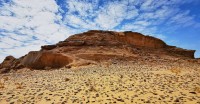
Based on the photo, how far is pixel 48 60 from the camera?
3238 cm

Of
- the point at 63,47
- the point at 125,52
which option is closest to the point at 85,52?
the point at 63,47

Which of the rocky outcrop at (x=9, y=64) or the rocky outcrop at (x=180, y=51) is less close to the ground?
the rocky outcrop at (x=180, y=51)

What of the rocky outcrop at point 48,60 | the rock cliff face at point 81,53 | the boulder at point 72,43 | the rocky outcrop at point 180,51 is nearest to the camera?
the rocky outcrop at point 48,60

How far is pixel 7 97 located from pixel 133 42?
139 ft

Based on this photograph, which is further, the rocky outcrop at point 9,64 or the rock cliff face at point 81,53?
the rocky outcrop at point 9,64

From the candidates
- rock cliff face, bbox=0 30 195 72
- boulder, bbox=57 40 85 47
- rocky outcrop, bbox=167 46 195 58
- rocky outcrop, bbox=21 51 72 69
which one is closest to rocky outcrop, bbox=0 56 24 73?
rock cliff face, bbox=0 30 195 72

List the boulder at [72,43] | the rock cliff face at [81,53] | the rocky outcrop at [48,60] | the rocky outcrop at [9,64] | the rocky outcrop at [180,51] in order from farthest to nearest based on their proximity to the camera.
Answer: the rocky outcrop at [180,51] → the boulder at [72,43] → the rocky outcrop at [9,64] → the rock cliff face at [81,53] → the rocky outcrop at [48,60]

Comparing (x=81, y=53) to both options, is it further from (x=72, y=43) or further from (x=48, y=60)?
(x=72, y=43)

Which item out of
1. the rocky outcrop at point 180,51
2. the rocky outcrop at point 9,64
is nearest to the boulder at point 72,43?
the rocky outcrop at point 9,64

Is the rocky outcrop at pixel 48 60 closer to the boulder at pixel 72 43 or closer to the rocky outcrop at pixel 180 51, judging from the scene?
the boulder at pixel 72 43

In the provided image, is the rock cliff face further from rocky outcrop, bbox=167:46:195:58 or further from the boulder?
rocky outcrop, bbox=167:46:195:58

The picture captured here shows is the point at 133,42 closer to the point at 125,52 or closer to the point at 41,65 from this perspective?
the point at 125,52

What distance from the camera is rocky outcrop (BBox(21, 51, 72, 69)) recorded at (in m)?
31.0

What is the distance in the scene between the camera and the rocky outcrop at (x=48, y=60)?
3101 cm
